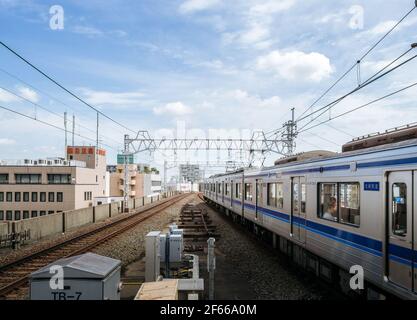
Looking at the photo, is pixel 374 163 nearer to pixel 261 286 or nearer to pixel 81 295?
pixel 261 286

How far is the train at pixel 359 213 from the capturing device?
593 centimetres

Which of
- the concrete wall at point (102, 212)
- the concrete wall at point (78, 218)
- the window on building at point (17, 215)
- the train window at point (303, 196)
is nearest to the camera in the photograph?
the train window at point (303, 196)

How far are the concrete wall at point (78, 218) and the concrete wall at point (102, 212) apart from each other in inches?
44.0

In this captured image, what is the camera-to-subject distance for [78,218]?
2352 cm

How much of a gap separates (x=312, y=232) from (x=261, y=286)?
1790 millimetres

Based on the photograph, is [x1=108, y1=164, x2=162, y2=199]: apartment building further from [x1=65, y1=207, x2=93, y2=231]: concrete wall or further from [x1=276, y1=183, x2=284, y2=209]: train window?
[x1=276, y1=183, x2=284, y2=209]: train window

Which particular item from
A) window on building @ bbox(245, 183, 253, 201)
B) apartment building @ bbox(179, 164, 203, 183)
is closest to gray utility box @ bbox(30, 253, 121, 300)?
window on building @ bbox(245, 183, 253, 201)

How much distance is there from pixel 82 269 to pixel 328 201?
19.1 ft

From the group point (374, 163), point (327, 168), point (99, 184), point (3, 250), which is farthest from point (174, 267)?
point (99, 184)

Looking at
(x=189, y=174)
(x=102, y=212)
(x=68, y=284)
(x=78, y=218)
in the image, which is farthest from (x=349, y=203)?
(x=189, y=174)

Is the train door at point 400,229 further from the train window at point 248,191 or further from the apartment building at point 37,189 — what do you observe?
the apartment building at point 37,189

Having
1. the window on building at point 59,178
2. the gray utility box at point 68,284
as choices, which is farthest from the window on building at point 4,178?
the gray utility box at point 68,284

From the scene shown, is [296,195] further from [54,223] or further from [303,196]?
[54,223]

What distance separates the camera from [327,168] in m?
8.97
